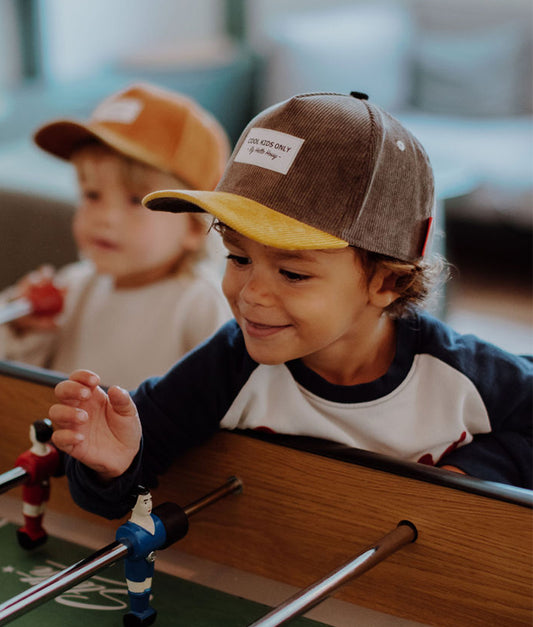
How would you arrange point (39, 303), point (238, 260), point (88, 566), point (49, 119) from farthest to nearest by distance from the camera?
point (49, 119) → point (39, 303) → point (238, 260) → point (88, 566)

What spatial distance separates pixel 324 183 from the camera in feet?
2.35

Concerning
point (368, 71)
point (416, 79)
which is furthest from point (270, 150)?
point (416, 79)

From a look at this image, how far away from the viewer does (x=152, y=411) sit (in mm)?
823

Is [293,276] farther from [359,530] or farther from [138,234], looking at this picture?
[138,234]

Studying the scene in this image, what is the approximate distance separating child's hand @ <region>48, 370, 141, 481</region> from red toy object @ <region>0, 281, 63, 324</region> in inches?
25.1

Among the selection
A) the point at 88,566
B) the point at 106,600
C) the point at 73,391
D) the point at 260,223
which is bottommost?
the point at 106,600

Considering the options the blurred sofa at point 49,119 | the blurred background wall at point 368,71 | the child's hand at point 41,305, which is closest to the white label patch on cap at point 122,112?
the child's hand at point 41,305

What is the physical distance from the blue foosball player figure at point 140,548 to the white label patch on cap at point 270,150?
0.95 feet

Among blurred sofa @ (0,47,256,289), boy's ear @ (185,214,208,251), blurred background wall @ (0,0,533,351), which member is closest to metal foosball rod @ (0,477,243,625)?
boy's ear @ (185,214,208,251)

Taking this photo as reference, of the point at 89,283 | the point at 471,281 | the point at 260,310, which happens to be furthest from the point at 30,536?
→ the point at 471,281

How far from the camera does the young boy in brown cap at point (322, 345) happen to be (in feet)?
2.35

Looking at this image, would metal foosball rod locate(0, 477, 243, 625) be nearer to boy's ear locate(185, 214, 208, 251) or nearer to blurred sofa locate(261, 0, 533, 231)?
boy's ear locate(185, 214, 208, 251)

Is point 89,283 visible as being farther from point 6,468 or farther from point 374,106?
point 374,106

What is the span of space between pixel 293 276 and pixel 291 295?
0.02 m
